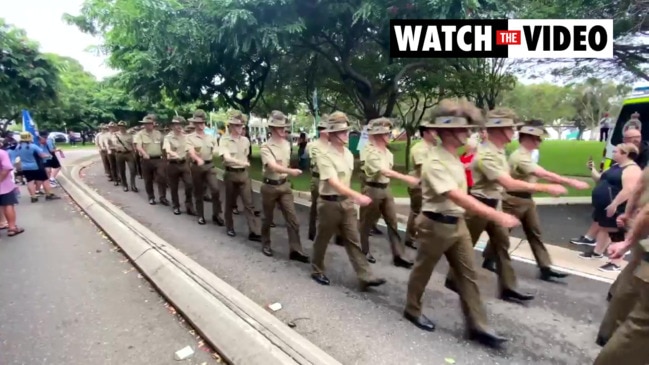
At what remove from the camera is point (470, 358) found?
324cm

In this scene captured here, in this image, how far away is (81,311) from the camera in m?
4.19

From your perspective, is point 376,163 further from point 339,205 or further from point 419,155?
point 339,205

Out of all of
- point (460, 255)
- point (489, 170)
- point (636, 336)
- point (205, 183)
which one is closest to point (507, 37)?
point (489, 170)

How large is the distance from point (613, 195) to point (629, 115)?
11.0 feet

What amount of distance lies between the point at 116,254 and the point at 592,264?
646 cm

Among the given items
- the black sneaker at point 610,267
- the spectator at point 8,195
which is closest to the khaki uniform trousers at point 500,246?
the black sneaker at point 610,267

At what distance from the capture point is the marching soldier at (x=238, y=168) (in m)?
6.65

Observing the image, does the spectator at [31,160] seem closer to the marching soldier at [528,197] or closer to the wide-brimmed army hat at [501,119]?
the wide-brimmed army hat at [501,119]

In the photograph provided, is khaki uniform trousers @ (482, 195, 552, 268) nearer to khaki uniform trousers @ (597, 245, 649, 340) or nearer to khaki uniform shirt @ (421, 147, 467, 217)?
khaki uniform trousers @ (597, 245, 649, 340)

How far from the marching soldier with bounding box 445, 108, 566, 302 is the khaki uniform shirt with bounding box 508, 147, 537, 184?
0.43m

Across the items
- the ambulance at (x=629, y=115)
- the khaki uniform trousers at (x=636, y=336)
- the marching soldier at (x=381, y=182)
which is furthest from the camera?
the ambulance at (x=629, y=115)

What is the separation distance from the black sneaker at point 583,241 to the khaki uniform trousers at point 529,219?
174 centimetres

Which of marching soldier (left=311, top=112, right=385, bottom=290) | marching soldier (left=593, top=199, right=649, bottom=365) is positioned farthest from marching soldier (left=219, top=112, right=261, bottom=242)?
marching soldier (left=593, top=199, right=649, bottom=365)

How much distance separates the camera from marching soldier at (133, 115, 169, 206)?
392 inches
